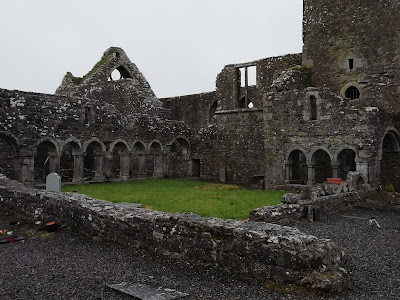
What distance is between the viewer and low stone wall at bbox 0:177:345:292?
5102 millimetres

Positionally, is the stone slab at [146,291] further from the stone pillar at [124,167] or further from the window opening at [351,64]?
the window opening at [351,64]

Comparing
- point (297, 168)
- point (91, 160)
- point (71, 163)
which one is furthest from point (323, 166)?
point (71, 163)

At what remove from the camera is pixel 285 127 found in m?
18.0

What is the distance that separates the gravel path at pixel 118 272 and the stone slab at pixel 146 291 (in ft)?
0.58

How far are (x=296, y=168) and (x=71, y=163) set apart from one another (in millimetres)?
12976

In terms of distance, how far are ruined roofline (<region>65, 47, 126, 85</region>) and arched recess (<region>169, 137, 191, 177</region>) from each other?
26.0 ft

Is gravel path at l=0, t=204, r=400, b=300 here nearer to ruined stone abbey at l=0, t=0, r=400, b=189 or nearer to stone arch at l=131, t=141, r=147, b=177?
ruined stone abbey at l=0, t=0, r=400, b=189

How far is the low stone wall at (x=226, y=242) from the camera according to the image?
5.10 meters

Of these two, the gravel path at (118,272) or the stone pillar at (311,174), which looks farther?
the stone pillar at (311,174)

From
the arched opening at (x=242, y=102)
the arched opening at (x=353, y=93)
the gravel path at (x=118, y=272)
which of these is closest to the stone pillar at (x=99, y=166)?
the gravel path at (x=118, y=272)

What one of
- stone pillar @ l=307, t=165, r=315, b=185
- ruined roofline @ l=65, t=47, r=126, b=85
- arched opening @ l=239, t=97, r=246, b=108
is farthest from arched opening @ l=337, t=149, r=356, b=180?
ruined roofline @ l=65, t=47, r=126, b=85

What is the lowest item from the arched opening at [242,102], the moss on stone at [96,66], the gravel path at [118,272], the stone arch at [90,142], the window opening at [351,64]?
the gravel path at [118,272]

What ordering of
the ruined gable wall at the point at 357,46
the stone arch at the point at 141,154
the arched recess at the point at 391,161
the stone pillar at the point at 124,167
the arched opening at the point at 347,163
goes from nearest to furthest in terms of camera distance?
the arched recess at the point at 391,161 < the ruined gable wall at the point at 357,46 < the arched opening at the point at 347,163 < the stone pillar at the point at 124,167 < the stone arch at the point at 141,154

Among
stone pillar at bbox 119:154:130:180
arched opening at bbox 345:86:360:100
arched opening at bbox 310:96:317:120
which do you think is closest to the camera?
arched opening at bbox 310:96:317:120
